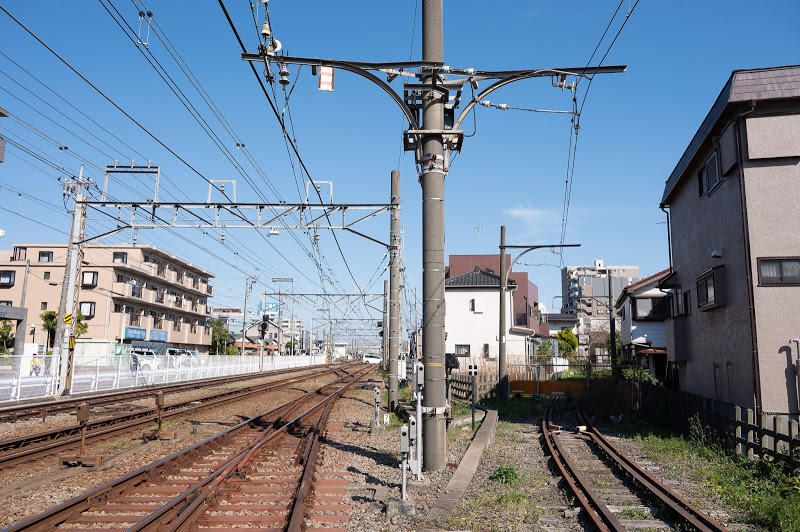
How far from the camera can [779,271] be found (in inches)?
511

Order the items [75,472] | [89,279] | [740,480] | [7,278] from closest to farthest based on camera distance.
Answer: [740,480] < [75,472] < [89,279] < [7,278]

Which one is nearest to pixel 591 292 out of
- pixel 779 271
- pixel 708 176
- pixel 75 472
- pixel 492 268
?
pixel 492 268

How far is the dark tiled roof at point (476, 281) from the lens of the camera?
160ft

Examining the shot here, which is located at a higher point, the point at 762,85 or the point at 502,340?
the point at 762,85

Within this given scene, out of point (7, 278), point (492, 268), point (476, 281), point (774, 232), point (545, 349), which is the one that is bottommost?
point (545, 349)

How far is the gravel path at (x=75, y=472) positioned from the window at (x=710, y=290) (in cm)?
1308

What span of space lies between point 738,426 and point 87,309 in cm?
5594

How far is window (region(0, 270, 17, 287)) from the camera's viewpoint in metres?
56.8

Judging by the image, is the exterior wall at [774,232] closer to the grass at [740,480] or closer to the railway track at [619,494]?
the grass at [740,480]

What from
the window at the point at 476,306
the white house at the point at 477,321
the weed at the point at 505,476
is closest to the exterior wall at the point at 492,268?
the white house at the point at 477,321

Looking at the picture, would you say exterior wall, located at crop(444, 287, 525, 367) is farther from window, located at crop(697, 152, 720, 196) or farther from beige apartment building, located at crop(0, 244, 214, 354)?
window, located at crop(697, 152, 720, 196)

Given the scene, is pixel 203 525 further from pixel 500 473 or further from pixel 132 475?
pixel 500 473

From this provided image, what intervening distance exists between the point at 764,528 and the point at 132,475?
885cm

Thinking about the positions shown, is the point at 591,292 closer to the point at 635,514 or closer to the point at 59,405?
the point at 59,405
